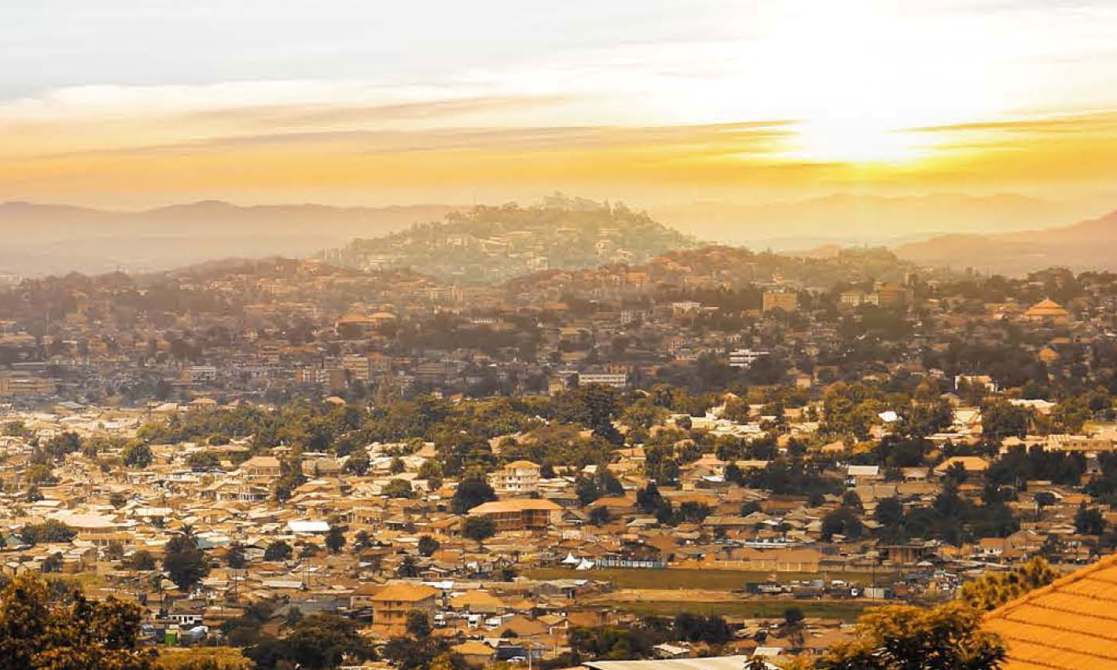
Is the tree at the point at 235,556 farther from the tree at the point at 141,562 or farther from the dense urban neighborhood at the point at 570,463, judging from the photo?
the tree at the point at 141,562

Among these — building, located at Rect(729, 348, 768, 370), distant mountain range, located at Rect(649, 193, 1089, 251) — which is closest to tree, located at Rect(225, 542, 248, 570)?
building, located at Rect(729, 348, 768, 370)

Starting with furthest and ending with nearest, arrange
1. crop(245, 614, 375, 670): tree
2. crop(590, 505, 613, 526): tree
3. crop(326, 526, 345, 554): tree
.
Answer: crop(590, 505, 613, 526): tree → crop(326, 526, 345, 554): tree → crop(245, 614, 375, 670): tree

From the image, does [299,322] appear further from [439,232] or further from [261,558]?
[261,558]

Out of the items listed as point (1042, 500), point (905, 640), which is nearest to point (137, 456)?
point (1042, 500)

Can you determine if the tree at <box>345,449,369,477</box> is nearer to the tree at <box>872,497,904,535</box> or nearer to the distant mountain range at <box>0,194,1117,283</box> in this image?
the tree at <box>872,497,904,535</box>

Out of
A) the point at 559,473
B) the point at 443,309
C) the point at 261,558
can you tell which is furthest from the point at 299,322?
the point at 261,558

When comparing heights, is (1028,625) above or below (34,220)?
above
